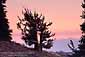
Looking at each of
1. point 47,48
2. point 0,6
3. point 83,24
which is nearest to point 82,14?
point 83,24

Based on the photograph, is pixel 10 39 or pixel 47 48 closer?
pixel 47 48

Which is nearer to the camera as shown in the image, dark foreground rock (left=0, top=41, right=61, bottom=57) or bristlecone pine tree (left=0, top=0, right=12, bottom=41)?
dark foreground rock (left=0, top=41, right=61, bottom=57)

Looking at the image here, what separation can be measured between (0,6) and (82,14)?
48.3 feet

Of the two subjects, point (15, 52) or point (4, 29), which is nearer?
point (15, 52)

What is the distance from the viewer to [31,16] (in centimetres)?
4728

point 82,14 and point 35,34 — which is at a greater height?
point 82,14

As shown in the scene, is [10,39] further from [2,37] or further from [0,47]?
[0,47]

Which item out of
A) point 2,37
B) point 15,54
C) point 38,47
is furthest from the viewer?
point 2,37

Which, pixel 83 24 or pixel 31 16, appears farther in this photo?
pixel 31 16

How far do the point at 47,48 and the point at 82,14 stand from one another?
22.8 feet

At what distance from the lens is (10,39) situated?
5209cm

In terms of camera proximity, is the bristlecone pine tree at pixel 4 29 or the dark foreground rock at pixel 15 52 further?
the bristlecone pine tree at pixel 4 29

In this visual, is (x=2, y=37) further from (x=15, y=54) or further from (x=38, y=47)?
(x=15, y=54)

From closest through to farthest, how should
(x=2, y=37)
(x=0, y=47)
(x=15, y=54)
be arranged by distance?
(x=15, y=54), (x=0, y=47), (x=2, y=37)
